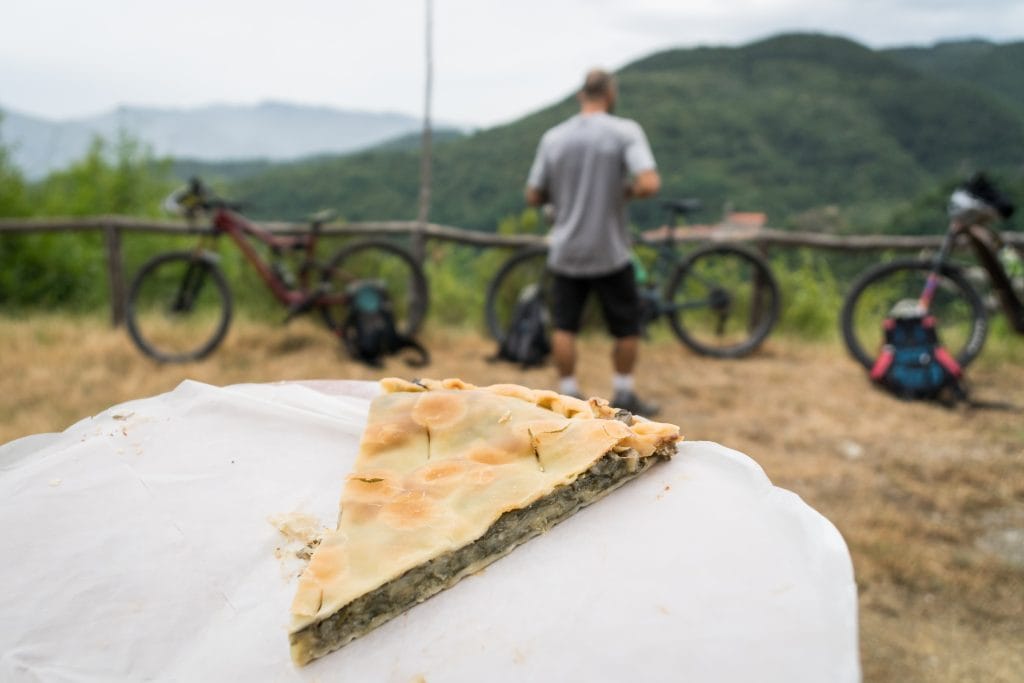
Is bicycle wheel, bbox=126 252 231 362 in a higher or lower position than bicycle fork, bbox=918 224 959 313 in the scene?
lower

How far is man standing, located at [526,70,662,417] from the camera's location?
392cm

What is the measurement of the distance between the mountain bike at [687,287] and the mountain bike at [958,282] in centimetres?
84

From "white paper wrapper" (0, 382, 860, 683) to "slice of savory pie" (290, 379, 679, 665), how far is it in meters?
0.04

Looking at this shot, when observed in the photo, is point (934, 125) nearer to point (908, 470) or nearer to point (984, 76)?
point (984, 76)

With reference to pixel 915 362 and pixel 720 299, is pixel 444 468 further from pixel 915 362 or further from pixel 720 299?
pixel 720 299

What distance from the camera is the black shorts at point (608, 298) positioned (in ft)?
13.9

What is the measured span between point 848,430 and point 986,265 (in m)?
1.98

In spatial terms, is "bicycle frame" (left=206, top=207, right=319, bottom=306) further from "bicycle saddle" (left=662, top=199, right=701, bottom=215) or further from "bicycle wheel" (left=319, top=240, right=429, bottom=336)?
Answer: "bicycle saddle" (left=662, top=199, right=701, bottom=215)

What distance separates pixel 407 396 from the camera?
1486 millimetres

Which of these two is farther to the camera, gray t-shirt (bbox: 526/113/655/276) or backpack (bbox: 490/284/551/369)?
backpack (bbox: 490/284/551/369)

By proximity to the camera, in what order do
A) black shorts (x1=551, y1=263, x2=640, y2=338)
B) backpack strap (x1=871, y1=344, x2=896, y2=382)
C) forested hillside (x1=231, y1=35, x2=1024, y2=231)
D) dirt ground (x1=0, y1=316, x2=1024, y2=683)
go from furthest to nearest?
forested hillside (x1=231, y1=35, x2=1024, y2=231) → backpack strap (x1=871, y1=344, x2=896, y2=382) → black shorts (x1=551, y1=263, x2=640, y2=338) → dirt ground (x1=0, y1=316, x2=1024, y2=683)

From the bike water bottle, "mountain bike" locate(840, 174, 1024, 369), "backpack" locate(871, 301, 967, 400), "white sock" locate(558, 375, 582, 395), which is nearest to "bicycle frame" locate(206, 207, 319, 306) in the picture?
"white sock" locate(558, 375, 582, 395)

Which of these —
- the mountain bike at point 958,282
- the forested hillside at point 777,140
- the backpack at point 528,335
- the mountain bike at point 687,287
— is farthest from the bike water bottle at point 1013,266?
the forested hillside at point 777,140

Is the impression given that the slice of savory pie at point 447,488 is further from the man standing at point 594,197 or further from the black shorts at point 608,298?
the black shorts at point 608,298
